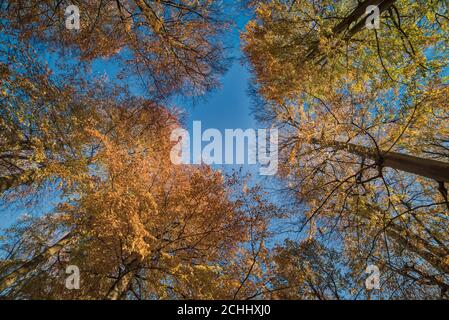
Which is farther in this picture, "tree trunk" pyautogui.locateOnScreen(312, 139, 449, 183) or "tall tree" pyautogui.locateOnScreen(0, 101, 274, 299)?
"tall tree" pyautogui.locateOnScreen(0, 101, 274, 299)

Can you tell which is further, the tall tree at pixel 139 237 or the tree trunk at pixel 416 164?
the tall tree at pixel 139 237

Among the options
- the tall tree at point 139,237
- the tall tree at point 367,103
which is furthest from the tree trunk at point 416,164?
the tall tree at point 139,237

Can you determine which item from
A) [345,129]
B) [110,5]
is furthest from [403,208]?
[110,5]

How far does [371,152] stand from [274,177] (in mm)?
3665

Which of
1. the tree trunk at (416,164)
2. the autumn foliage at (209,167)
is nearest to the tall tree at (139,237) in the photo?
the autumn foliage at (209,167)

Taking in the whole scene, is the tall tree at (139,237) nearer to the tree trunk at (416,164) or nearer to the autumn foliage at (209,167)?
the autumn foliage at (209,167)

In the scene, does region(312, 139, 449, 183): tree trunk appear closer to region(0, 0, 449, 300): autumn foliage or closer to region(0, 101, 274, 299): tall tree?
region(0, 0, 449, 300): autumn foliage

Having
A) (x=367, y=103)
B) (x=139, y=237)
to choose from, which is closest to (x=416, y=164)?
(x=367, y=103)

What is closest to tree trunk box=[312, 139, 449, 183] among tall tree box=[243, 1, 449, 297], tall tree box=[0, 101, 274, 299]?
tall tree box=[243, 1, 449, 297]

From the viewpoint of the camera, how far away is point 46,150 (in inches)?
223

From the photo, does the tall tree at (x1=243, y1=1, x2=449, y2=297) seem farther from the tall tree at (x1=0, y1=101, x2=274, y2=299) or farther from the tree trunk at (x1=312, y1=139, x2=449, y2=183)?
the tall tree at (x1=0, y1=101, x2=274, y2=299)

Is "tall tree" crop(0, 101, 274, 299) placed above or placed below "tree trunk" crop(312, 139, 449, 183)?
below

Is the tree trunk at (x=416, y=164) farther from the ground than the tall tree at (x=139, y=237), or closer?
farther from the ground
